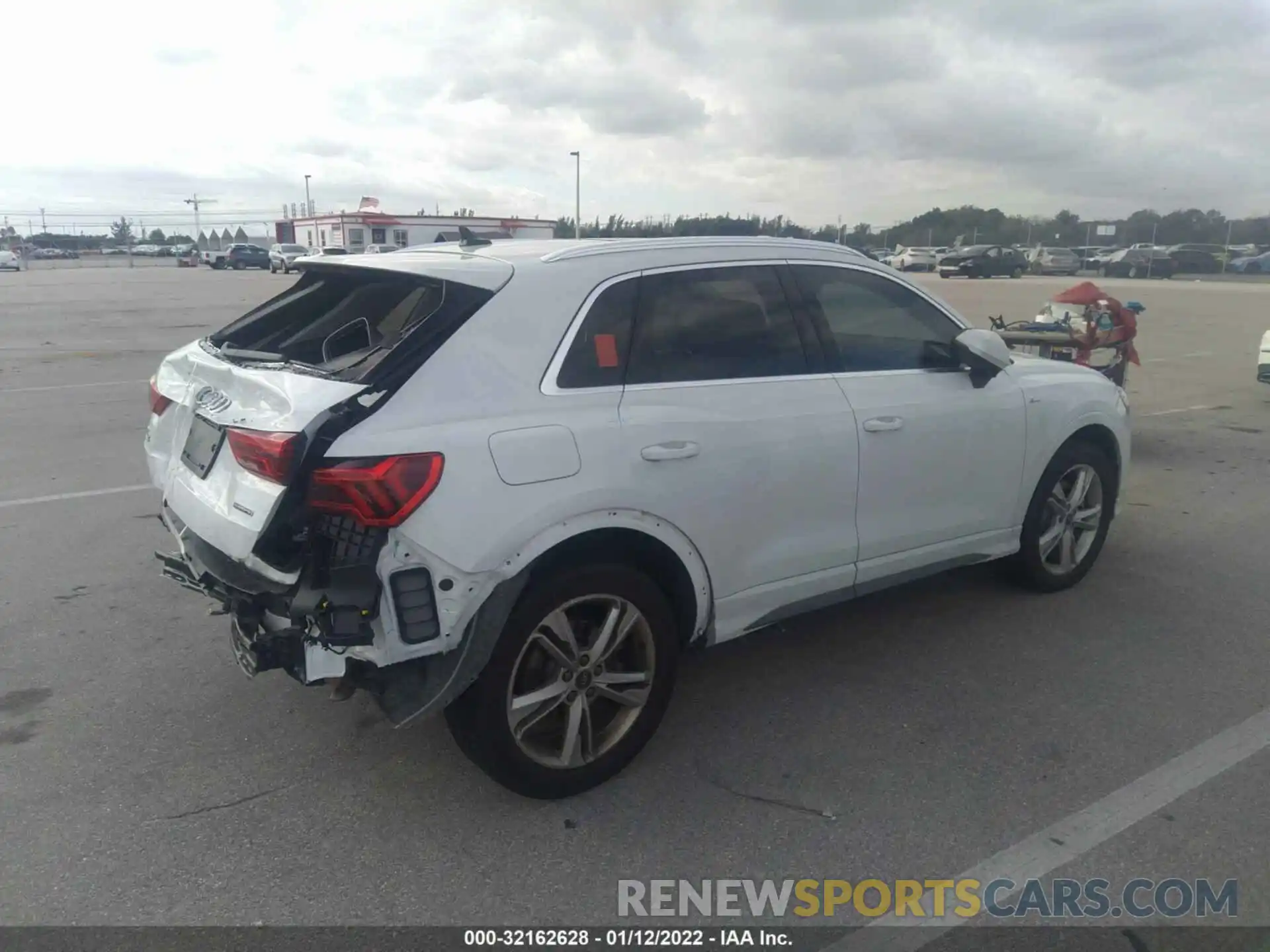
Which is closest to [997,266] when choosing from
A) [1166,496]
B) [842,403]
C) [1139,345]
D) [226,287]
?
[1139,345]

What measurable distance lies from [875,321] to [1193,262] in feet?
182

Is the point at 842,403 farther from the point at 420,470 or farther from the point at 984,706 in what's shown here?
the point at 420,470

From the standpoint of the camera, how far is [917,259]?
172 ft

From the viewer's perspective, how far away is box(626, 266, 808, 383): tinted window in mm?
3588

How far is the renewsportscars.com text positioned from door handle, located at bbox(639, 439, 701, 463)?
1.34 meters

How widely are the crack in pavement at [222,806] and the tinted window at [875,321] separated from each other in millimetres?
2660

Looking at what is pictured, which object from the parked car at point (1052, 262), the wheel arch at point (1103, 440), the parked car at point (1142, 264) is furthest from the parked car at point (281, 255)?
the wheel arch at point (1103, 440)

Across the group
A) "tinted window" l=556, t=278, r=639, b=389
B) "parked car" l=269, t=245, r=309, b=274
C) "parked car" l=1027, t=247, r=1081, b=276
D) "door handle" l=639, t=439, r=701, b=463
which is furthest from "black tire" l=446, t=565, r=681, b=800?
"parked car" l=1027, t=247, r=1081, b=276

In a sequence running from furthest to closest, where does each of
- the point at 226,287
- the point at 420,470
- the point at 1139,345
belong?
the point at 226,287 < the point at 1139,345 < the point at 420,470

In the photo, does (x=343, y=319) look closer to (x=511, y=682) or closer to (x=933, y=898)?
(x=511, y=682)

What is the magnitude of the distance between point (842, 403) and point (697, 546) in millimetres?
928

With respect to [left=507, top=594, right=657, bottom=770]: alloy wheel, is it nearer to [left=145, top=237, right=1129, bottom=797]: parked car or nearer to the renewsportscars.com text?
[left=145, top=237, right=1129, bottom=797]: parked car

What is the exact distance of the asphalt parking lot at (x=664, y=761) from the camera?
298 cm

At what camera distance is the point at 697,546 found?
11.6 ft
